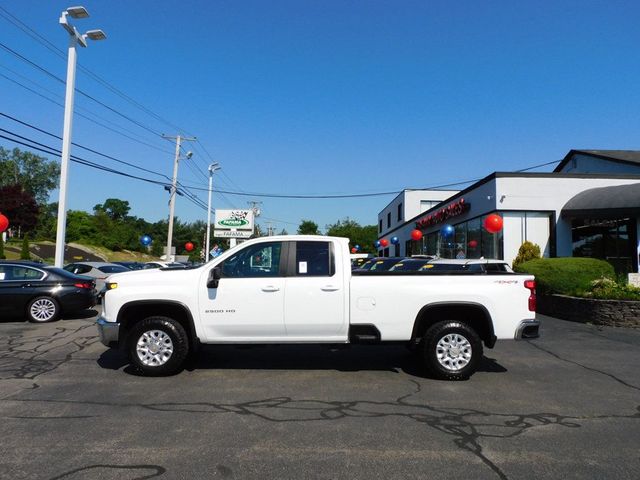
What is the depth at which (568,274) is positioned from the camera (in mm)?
14695

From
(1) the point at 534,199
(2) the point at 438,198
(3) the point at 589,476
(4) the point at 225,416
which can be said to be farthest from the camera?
(2) the point at 438,198

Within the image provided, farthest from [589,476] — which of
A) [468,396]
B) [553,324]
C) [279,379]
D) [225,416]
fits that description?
[553,324]

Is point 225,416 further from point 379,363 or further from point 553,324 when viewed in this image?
point 553,324

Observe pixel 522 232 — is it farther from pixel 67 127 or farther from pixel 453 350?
pixel 67 127

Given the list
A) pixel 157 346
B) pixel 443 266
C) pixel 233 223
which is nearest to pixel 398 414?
pixel 157 346

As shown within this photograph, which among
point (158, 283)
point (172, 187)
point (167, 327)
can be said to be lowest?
point (167, 327)

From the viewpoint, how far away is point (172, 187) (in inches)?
1394

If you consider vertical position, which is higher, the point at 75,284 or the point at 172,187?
the point at 172,187

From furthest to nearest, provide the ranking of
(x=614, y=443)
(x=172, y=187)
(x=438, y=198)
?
(x=438, y=198) → (x=172, y=187) → (x=614, y=443)

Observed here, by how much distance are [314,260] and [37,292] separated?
8682mm

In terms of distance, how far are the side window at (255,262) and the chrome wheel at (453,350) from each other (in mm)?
2481

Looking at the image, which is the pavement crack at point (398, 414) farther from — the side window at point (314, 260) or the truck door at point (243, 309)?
the side window at point (314, 260)

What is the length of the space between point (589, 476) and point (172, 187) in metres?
34.6

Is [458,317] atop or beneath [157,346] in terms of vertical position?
atop
